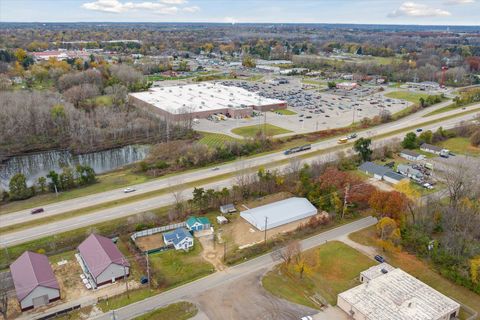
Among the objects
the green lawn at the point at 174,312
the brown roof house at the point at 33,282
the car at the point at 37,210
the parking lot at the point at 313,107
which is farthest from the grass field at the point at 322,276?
the parking lot at the point at 313,107

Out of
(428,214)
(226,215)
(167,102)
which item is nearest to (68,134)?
(167,102)

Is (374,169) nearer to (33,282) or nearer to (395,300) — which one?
(395,300)

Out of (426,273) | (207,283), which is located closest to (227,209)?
(207,283)

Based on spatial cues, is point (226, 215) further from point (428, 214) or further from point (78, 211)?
point (428, 214)

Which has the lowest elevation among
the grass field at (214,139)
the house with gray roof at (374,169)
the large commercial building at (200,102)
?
the grass field at (214,139)

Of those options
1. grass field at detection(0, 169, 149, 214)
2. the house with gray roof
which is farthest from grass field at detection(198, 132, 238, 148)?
the house with gray roof

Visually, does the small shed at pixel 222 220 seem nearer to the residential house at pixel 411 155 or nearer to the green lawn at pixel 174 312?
the green lawn at pixel 174 312

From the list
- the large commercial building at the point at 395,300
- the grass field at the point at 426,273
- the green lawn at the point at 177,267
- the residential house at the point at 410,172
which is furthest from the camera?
the residential house at the point at 410,172
